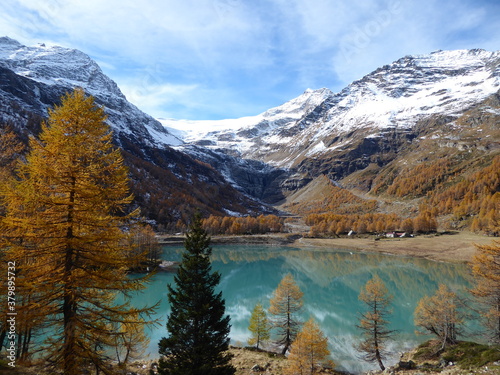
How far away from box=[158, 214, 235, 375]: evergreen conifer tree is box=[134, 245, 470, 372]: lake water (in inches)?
598

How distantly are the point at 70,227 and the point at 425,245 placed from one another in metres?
120

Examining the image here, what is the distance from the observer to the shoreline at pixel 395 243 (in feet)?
294

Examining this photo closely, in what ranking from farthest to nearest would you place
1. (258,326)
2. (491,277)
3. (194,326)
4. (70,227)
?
(258,326)
(491,277)
(194,326)
(70,227)

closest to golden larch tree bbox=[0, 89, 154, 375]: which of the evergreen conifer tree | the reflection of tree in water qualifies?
the evergreen conifer tree

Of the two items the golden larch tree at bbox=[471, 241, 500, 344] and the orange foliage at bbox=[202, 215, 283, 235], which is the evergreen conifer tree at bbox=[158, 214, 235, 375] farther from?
the orange foliage at bbox=[202, 215, 283, 235]

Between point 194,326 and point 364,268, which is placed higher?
point 194,326

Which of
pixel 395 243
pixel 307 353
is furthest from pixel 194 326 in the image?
pixel 395 243

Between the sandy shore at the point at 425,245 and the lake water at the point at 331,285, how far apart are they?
231 inches

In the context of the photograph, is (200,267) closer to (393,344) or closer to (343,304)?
(393,344)

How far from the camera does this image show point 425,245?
339 ft

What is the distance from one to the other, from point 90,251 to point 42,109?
244 m

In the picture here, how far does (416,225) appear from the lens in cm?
12544

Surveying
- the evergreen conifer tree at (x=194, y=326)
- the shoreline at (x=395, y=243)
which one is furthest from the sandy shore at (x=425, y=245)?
the evergreen conifer tree at (x=194, y=326)

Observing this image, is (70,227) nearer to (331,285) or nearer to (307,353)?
(307,353)
